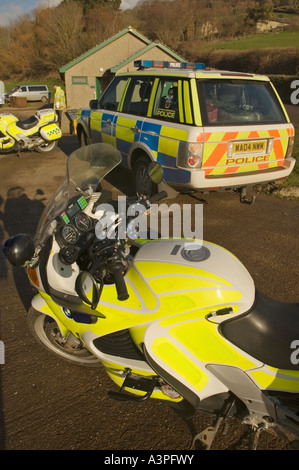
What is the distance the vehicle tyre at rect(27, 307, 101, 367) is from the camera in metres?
2.47

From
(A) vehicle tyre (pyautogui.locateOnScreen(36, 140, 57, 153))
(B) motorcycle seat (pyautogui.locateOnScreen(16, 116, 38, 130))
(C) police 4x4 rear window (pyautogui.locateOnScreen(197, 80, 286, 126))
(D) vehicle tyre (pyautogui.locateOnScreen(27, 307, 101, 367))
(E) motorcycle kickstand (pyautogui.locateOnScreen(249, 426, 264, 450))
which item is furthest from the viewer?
(A) vehicle tyre (pyautogui.locateOnScreen(36, 140, 57, 153))

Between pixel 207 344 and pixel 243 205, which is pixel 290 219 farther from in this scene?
pixel 207 344

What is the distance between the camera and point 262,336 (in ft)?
5.83

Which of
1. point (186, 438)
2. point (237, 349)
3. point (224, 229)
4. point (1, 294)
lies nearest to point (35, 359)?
point (1, 294)

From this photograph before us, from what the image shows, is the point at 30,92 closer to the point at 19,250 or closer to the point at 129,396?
the point at 19,250

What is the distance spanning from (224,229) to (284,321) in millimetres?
2926

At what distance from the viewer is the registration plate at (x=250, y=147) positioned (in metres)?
4.46

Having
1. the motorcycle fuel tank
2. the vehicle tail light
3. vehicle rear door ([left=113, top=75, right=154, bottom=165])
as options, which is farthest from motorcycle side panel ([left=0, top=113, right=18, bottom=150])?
the motorcycle fuel tank

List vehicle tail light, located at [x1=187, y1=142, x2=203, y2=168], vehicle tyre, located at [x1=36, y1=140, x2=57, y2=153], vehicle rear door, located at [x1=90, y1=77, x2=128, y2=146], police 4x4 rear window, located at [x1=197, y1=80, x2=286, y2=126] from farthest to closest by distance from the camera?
vehicle tyre, located at [x1=36, y1=140, x2=57, y2=153] → vehicle rear door, located at [x1=90, y1=77, x2=128, y2=146] → police 4x4 rear window, located at [x1=197, y1=80, x2=286, y2=126] → vehicle tail light, located at [x1=187, y1=142, x2=203, y2=168]

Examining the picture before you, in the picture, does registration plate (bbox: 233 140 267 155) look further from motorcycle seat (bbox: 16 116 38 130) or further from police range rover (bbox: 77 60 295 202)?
motorcycle seat (bbox: 16 116 38 130)

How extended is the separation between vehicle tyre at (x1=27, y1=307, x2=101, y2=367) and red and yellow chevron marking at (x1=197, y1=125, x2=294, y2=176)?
278 centimetres

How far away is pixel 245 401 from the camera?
1869 millimetres

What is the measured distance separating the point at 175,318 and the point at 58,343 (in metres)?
1.20

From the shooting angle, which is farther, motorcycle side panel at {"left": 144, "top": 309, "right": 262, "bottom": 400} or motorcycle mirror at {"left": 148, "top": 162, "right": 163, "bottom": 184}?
motorcycle mirror at {"left": 148, "top": 162, "right": 163, "bottom": 184}
